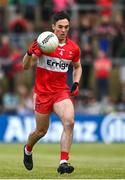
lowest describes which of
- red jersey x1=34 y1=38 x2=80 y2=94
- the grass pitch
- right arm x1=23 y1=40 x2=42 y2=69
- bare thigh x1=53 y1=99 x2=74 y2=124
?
the grass pitch

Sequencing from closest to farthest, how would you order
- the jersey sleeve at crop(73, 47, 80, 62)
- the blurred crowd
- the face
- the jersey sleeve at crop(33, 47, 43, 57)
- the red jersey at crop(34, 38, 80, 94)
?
the jersey sleeve at crop(33, 47, 43, 57), the face, the red jersey at crop(34, 38, 80, 94), the jersey sleeve at crop(73, 47, 80, 62), the blurred crowd

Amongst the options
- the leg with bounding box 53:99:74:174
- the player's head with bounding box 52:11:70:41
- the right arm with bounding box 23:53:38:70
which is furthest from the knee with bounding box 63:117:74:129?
the player's head with bounding box 52:11:70:41

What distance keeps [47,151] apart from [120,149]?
2363 mm

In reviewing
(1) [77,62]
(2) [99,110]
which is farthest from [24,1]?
(1) [77,62]

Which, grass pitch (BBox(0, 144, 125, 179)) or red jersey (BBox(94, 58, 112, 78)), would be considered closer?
grass pitch (BBox(0, 144, 125, 179))

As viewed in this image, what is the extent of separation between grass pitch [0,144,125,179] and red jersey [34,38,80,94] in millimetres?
1410

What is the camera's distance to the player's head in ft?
42.6

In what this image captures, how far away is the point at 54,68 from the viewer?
13148mm

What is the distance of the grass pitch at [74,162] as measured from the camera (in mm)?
12414

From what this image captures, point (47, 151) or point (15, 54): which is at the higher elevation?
point (15, 54)

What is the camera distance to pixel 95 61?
28.2 metres

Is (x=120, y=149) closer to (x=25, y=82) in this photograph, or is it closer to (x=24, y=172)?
(x=25, y=82)

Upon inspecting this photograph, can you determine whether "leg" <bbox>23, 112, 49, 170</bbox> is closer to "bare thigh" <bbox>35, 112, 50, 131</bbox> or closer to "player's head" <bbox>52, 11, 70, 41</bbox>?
"bare thigh" <bbox>35, 112, 50, 131</bbox>

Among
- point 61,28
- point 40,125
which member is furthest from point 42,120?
point 61,28
